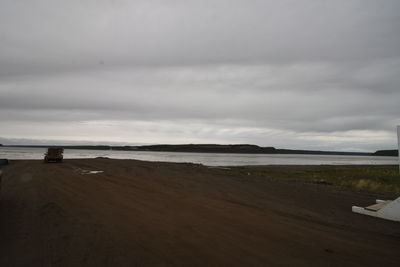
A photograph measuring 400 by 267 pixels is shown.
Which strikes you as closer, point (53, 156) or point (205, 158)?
point (53, 156)

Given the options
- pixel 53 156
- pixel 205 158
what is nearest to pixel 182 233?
pixel 53 156

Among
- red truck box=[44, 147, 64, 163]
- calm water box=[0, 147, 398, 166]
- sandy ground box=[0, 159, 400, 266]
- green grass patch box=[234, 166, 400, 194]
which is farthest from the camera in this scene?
calm water box=[0, 147, 398, 166]

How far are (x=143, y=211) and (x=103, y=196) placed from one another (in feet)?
9.41

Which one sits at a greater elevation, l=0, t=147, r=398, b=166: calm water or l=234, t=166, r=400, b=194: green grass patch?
l=0, t=147, r=398, b=166: calm water

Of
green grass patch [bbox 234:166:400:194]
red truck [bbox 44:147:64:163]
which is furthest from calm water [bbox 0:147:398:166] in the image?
red truck [bbox 44:147:64:163]

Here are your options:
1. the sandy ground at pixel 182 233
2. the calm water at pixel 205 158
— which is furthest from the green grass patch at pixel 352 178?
the calm water at pixel 205 158

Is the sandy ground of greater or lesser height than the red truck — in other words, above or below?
below

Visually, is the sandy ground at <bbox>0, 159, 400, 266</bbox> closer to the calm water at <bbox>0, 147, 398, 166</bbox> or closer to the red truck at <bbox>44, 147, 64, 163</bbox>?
the red truck at <bbox>44, 147, 64, 163</bbox>

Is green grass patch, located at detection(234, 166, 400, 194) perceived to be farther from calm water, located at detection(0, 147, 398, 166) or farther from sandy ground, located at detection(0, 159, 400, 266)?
calm water, located at detection(0, 147, 398, 166)

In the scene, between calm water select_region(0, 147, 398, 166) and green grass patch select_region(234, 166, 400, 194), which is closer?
green grass patch select_region(234, 166, 400, 194)

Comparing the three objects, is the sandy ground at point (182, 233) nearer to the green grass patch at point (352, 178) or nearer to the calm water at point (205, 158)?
the green grass patch at point (352, 178)

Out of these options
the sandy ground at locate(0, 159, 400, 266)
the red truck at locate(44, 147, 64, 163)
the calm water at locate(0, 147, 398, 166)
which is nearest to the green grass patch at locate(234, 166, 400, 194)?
the sandy ground at locate(0, 159, 400, 266)

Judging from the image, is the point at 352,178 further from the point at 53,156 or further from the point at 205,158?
the point at 205,158

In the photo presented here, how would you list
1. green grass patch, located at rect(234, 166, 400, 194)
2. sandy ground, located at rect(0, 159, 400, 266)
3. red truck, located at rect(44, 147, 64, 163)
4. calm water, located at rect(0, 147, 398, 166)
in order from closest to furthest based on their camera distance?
sandy ground, located at rect(0, 159, 400, 266)
green grass patch, located at rect(234, 166, 400, 194)
red truck, located at rect(44, 147, 64, 163)
calm water, located at rect(0, 147, 398, 166)
